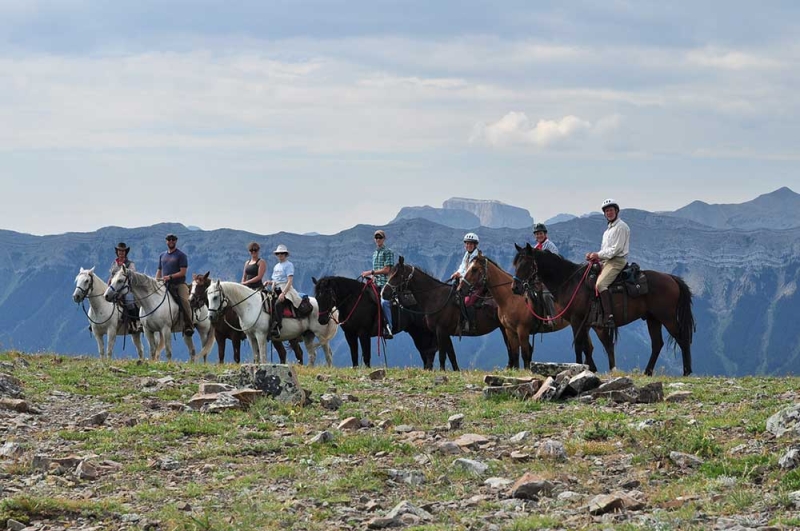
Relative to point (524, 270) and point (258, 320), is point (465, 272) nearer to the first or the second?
point (524, 270)

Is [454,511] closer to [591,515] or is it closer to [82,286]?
[591,515]

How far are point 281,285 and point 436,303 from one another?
4.07m

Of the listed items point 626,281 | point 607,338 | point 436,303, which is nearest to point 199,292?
point 436,303

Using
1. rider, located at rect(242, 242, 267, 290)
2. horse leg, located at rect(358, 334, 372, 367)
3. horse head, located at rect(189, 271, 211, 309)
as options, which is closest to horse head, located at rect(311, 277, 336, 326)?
horse leg, located at rect(358, 334, 372, 367)

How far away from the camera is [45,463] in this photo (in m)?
11.7

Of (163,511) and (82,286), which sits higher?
(82,286)

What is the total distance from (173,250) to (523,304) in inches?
366

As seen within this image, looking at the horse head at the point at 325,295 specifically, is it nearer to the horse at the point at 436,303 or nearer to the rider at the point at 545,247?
the horse at the point at 436,303

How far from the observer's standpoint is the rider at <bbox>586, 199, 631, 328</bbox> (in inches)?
815

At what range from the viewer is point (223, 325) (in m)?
27.8

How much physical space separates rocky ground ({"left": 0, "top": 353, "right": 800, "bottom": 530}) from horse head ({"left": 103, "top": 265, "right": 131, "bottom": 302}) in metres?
8.20

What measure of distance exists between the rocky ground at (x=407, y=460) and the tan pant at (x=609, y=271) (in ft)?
16.7

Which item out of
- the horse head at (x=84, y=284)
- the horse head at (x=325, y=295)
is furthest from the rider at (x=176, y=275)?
the horse head at (x=325, y=295)

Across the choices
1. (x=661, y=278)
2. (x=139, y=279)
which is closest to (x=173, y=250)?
(x=139, y=279)
